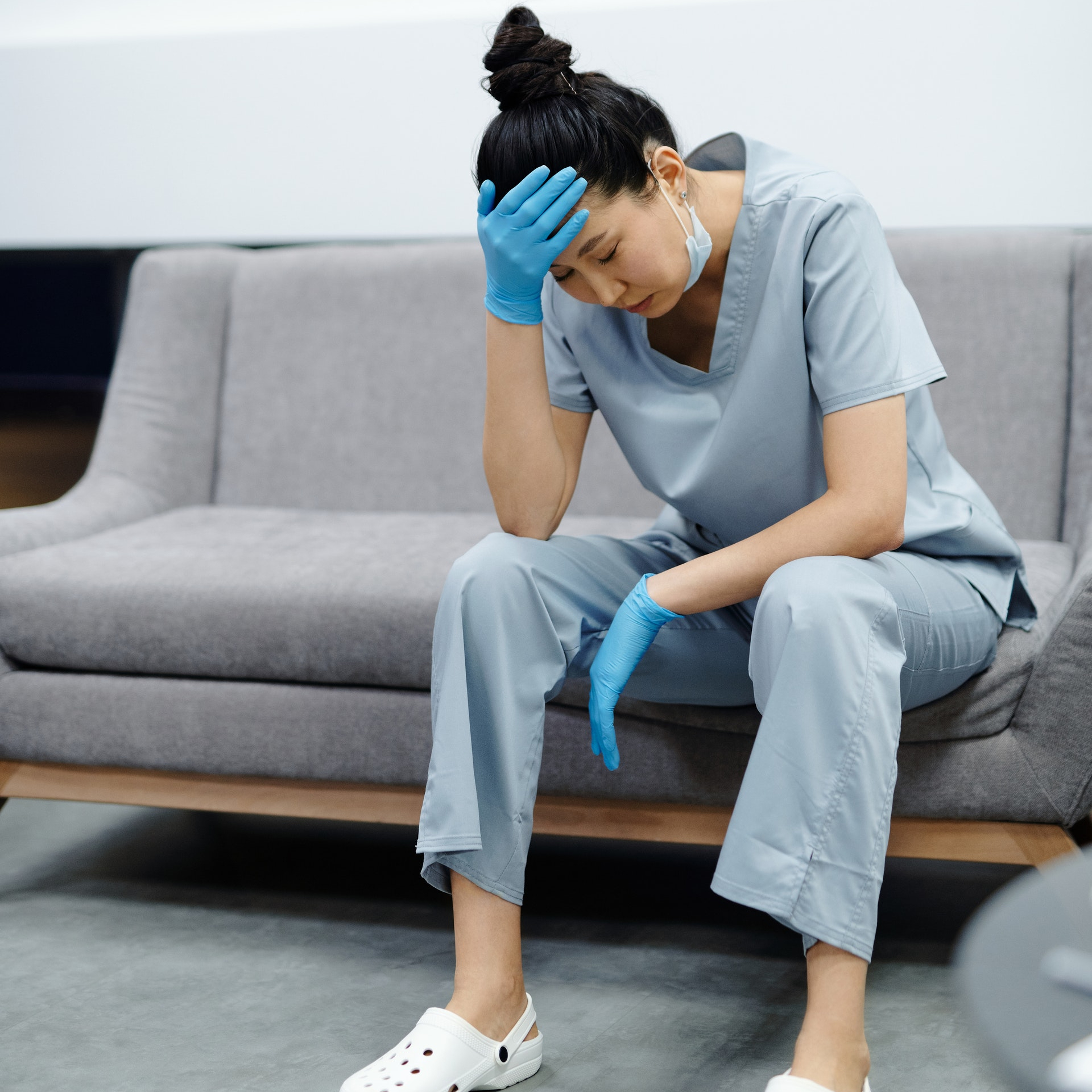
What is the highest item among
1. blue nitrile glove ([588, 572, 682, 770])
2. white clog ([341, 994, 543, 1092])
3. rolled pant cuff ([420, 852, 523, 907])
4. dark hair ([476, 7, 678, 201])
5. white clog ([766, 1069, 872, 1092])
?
dark hair ([476, 7, 678, 201])

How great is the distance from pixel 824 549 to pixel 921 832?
14.6 inches

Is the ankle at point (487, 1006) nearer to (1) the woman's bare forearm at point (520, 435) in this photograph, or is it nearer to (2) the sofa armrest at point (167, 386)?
(1) the woman's bare forearm at point (520, 435)

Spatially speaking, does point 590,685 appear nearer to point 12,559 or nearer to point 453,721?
point 453,721

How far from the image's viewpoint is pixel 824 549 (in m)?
1.07

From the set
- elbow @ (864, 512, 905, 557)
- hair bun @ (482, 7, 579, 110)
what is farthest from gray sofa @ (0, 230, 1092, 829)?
hair bun @ (482, 7, 579, 110)

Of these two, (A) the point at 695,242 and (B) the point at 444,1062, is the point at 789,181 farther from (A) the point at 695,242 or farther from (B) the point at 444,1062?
(B) the point at 444,1062

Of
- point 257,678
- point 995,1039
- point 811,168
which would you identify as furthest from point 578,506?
point 995,1039

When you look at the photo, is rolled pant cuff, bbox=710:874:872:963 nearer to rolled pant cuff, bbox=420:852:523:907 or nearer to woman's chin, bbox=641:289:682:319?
rolled pant cuff, bbox=420:852:523:907

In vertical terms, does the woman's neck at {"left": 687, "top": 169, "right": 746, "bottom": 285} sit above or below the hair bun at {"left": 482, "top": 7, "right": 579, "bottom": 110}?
below

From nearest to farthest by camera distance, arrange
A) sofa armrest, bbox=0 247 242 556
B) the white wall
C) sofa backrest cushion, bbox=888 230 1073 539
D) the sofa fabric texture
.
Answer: the sofa fabric texture
sofa backrest cushion, bbox=888 230 1073 539
the white wall
sofa armrest, bbox=0 247 242 556

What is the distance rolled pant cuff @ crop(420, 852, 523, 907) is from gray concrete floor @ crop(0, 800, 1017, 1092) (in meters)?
0.17

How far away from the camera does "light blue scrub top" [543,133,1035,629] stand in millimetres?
1102

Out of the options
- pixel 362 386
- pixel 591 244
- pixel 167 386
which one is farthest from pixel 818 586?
pixel 167 386

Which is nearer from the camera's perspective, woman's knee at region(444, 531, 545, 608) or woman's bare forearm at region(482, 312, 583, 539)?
woman's knee at region(444, 531, 545, 608)
